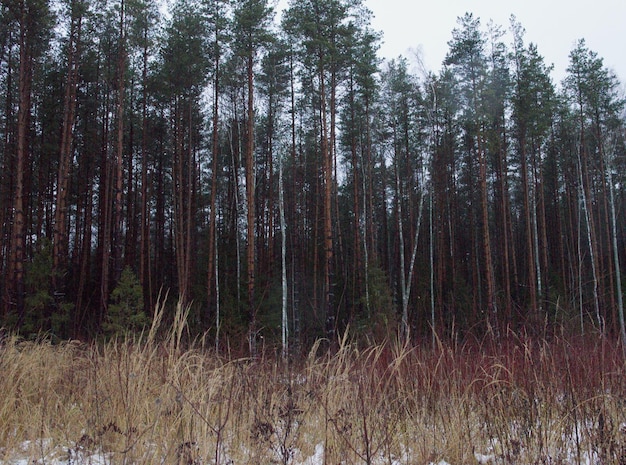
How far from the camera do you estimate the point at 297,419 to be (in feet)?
10.2

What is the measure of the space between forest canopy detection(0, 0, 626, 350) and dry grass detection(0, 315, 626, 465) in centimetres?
687

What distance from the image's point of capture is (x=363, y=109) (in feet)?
67.4

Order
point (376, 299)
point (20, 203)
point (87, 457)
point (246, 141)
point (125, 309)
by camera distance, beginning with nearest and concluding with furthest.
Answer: point (87, 457)
point (125, 309)
point (20, 203)
point (376, 299)
point (246, 141)

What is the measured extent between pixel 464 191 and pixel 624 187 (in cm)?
1062

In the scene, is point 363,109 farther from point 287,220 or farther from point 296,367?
point 296,367

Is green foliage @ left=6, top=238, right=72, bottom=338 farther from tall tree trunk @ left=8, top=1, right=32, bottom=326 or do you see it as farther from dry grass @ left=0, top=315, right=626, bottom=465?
dry grass @ left=0, top=315, right=626, bottom=465

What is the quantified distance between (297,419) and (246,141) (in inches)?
622

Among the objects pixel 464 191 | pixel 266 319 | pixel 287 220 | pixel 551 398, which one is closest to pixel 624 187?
pixel 464 191

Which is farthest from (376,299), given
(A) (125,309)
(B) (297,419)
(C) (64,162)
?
(B) (297,419)

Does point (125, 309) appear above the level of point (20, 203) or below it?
below

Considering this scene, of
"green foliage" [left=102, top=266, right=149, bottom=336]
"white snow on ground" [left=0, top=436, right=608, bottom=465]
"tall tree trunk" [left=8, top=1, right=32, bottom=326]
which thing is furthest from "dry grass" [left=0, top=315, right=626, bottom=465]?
"tall tree trunk" [left=8, top=1, right=32, bottom=326]

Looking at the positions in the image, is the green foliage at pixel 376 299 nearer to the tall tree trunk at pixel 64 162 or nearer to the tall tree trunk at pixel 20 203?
the tall tree trunk at pixel 64 162

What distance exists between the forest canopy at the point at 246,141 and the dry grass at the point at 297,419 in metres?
6.87

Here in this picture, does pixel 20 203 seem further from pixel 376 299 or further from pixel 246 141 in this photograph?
pixel 376 299
